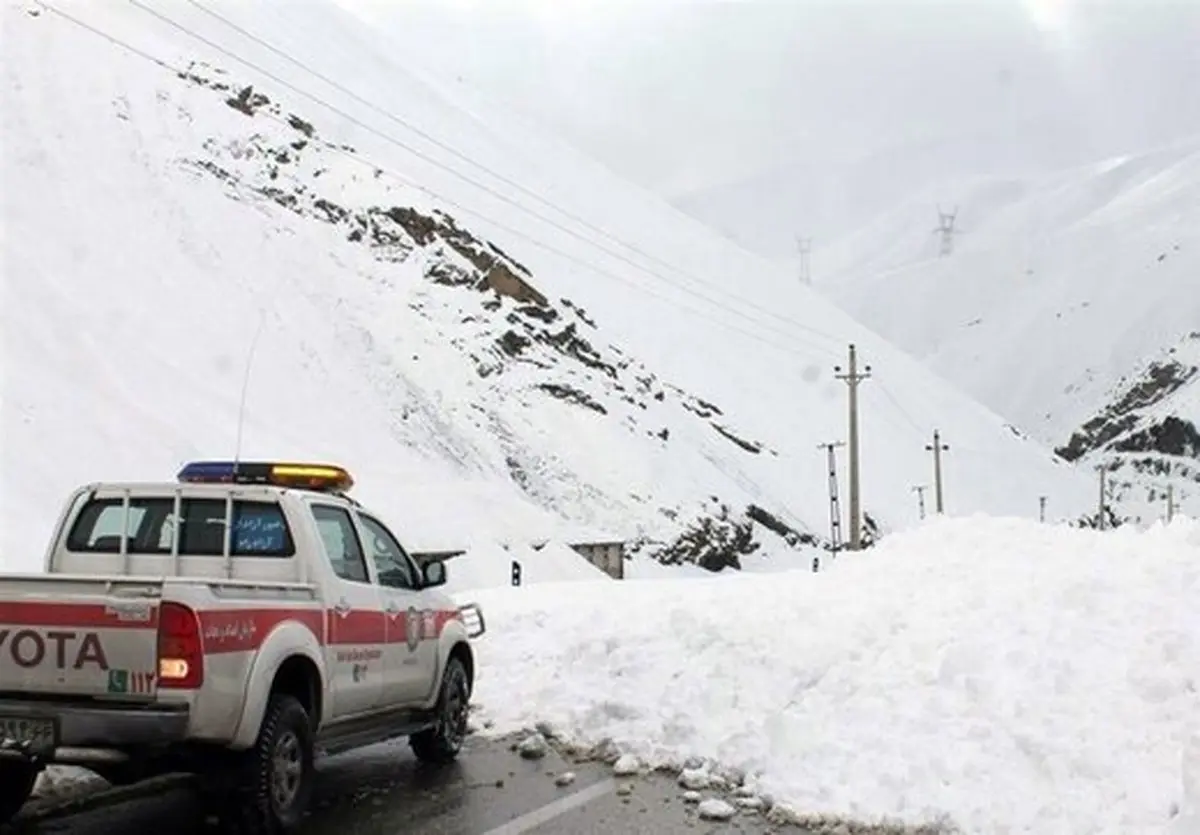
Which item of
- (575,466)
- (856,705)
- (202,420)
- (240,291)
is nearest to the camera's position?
(856,705)

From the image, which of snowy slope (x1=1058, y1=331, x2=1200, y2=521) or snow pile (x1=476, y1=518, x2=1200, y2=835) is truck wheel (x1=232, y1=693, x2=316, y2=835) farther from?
snowy slope (x1=1058, y1=331, x2=1200, y2=521)

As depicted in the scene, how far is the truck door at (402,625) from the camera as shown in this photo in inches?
349

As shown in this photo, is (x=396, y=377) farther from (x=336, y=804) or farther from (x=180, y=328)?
(x=336, y=804)

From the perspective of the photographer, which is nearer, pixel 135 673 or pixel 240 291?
pixel 135 673

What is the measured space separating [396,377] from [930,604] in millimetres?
40730

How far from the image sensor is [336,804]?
27.2 ft

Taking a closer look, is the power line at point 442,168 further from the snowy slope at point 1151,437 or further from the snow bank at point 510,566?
the snowy slope at point 1151,437

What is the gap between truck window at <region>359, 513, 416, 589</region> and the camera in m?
9.06

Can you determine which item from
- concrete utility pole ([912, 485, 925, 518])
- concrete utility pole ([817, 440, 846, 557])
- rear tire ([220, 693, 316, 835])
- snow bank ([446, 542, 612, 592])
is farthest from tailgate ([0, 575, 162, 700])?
concrete utility pole ([912, 485, 925, 518])

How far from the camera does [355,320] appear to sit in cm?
5256

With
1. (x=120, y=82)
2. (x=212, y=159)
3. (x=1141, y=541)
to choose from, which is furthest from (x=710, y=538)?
(x=1141, y=541)

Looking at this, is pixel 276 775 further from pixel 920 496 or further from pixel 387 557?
pixel 920 496

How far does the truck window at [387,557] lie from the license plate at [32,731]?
2691 mm

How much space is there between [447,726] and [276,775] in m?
2.68
